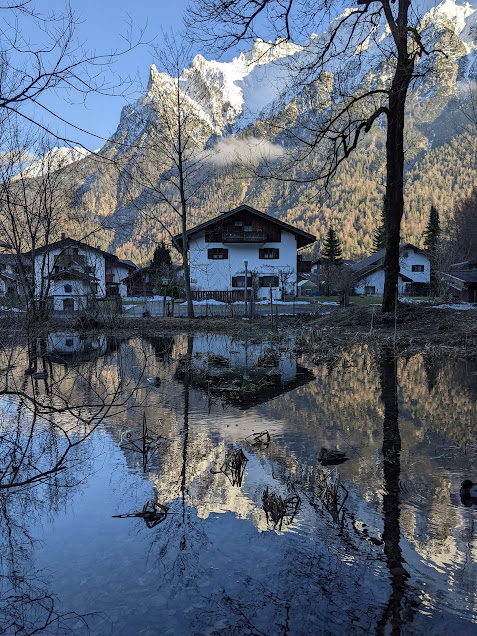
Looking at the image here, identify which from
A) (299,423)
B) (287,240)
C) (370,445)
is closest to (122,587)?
(370,445)

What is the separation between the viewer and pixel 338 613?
7.84 ft

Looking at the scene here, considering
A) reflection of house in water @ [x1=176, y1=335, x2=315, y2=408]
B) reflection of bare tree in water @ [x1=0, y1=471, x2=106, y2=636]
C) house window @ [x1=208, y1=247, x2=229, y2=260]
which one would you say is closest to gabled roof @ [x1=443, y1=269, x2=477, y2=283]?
house window @ [x1=208, y1=247, x2=229, y2=260]

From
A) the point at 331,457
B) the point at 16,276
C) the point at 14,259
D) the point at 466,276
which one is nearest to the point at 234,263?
the point at 466,276

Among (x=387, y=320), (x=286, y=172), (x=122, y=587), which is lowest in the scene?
(x=122, y=587)

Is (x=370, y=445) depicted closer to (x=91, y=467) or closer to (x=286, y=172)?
(x=91, y=467)

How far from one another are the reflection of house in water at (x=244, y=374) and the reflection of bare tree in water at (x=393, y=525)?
197cm

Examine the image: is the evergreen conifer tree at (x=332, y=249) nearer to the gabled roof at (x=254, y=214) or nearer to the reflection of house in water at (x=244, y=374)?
the gabled roof at (x=254, y=214)

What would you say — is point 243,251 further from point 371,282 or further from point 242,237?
point 371,282

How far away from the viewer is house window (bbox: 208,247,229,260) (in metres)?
46.9

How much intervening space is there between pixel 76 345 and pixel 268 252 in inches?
1335

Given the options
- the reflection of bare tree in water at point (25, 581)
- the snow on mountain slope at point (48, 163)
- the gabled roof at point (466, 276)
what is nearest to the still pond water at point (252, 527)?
the reflection of bare tree in water at point (25, 581)

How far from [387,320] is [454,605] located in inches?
561

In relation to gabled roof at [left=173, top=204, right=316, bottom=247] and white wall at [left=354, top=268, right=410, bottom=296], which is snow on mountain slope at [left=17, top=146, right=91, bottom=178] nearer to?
gabled roof at [left=173, top=204, right=316, bottom=247]

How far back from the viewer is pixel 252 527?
330cm
